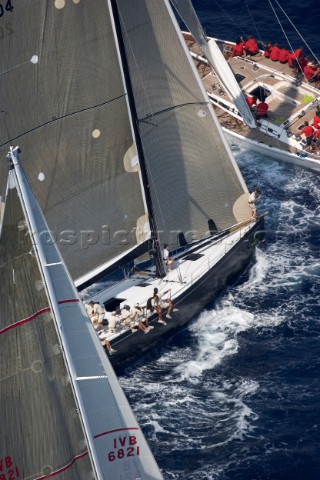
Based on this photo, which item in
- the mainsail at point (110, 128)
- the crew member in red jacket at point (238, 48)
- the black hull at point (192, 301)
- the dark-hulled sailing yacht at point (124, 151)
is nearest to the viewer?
the mainsail at point (110, 128)

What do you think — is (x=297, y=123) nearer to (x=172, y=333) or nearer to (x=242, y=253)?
(x=242, y=253)

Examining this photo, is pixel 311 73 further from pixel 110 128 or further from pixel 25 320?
pixel 25 320

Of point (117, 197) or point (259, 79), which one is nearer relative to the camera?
point (117, 197)

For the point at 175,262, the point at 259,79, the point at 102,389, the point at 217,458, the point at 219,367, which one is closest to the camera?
the point at 102,389

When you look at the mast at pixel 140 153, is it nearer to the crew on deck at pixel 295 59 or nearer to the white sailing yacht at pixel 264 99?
the white sailing yacht at pixel 264 99

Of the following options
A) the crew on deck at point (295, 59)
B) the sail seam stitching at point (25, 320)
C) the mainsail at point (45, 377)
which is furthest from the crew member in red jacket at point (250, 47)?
the sail seam stitching at point (25, 320)

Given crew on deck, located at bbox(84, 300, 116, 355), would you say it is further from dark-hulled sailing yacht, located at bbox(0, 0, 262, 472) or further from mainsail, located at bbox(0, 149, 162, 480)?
mainsail, located at bbox(0, 149, 162, 480)

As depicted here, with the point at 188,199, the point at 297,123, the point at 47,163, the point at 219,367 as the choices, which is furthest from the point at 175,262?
the point at 297,123
